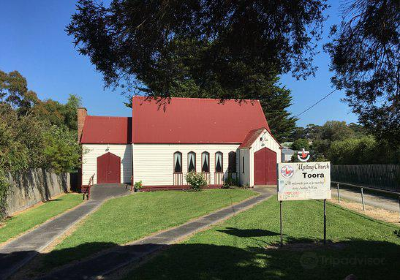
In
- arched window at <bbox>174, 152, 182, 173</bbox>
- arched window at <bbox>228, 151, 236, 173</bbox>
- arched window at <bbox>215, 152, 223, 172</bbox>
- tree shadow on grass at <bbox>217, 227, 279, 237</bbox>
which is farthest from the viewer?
arched window at <bbox>228, 151, 236, 173</bbox>

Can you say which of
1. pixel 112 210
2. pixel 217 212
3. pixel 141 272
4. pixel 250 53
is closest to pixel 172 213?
pixel 217 212

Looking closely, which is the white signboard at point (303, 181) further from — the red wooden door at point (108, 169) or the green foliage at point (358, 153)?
the red wooden door at point (108, 169)

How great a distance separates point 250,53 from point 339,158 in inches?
1153

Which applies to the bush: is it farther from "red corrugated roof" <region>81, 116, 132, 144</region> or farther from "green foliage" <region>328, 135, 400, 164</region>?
"green foliage" <region>328, 135, 400, 164</region>

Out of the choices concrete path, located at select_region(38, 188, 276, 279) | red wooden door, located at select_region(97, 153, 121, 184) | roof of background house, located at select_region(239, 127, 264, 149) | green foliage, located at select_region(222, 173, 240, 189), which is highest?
roof of background house, located at select_region(239, 127, 264, 149)

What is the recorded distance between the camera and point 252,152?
85.3 ft

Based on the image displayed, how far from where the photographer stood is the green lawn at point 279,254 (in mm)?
6445

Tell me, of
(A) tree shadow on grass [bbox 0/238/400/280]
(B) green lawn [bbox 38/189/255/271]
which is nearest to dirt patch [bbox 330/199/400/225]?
(A) tree shadow on grass [bbox 0/238/400/280]

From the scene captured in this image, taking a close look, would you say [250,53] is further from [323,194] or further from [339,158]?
[339,158]

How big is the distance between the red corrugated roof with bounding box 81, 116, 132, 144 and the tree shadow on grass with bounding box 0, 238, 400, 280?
64.4ft

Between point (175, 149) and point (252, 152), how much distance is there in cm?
627

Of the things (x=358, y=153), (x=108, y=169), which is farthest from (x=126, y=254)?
(x=358, y=153)

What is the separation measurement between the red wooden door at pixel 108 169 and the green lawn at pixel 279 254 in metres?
17.4

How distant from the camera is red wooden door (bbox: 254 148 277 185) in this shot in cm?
2647
